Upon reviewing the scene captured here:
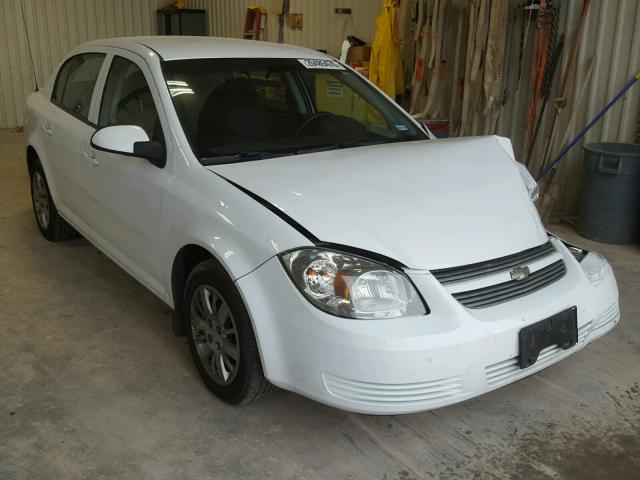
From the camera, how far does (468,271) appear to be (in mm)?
2146

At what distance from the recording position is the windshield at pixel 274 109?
2.74 metres

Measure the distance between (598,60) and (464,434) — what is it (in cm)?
361

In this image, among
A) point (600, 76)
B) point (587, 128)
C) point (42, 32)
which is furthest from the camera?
point (42, 32)

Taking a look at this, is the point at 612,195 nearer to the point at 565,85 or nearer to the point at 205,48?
the point at 565,85

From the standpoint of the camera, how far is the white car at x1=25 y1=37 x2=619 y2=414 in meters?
2.01

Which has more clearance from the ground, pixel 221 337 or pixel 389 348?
pixel 389 348

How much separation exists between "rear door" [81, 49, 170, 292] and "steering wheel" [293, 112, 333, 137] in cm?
60

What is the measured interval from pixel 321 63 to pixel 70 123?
1434 millimetres

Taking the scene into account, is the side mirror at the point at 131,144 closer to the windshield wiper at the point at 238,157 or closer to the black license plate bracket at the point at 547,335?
the windshield wiper at the point at 238,157

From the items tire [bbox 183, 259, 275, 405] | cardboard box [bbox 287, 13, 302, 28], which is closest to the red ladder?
cardboard box [bbox 287, 13, 302, 28]

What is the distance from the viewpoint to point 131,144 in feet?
8.66

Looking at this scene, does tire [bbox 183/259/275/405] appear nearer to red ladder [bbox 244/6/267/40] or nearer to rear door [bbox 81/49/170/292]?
rear door [bbox 81/49/170/292]

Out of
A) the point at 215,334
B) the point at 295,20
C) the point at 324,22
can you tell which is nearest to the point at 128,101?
the point at 215,334

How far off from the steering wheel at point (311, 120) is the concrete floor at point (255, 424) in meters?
1.14
